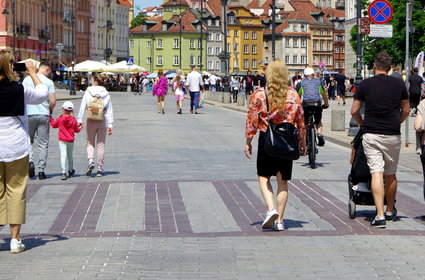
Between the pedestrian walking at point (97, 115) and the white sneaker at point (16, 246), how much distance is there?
715 centimetres

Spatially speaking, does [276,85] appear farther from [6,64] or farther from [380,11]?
[380,11]

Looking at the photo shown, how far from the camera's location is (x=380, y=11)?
24.0 metres

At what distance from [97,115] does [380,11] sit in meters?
9.22

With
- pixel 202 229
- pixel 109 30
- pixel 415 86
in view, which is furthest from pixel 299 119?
pixel 109 30

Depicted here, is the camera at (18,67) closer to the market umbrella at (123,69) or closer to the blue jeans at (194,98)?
the blue jeans at (194,98)

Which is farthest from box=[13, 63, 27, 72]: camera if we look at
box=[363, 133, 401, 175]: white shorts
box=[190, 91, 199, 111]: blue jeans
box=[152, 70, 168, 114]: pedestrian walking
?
box=[152, 70, 168, 114]: pedestrian walking

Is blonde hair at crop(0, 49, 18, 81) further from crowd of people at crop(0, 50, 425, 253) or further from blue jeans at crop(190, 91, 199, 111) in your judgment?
blue jeans at crop(190, 91, 199, 111)

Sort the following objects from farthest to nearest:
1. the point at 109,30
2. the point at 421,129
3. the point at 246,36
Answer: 1. the point at 246,36
2. the point at 109,30
3. the point at 421,129

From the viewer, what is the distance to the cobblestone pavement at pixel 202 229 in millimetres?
8828

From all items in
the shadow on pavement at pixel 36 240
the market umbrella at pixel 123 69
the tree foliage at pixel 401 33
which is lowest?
the shadow on pavement at pixel 36 240

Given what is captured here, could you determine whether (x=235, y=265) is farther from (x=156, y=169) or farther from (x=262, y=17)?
(x=262, y=17)

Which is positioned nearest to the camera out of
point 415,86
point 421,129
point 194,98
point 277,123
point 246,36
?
point 277,123

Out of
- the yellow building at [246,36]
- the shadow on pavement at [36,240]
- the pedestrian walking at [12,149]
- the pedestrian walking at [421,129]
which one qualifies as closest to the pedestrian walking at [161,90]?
the pedestrian walking at [421,129]

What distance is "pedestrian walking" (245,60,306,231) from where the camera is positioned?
10.8 meters
